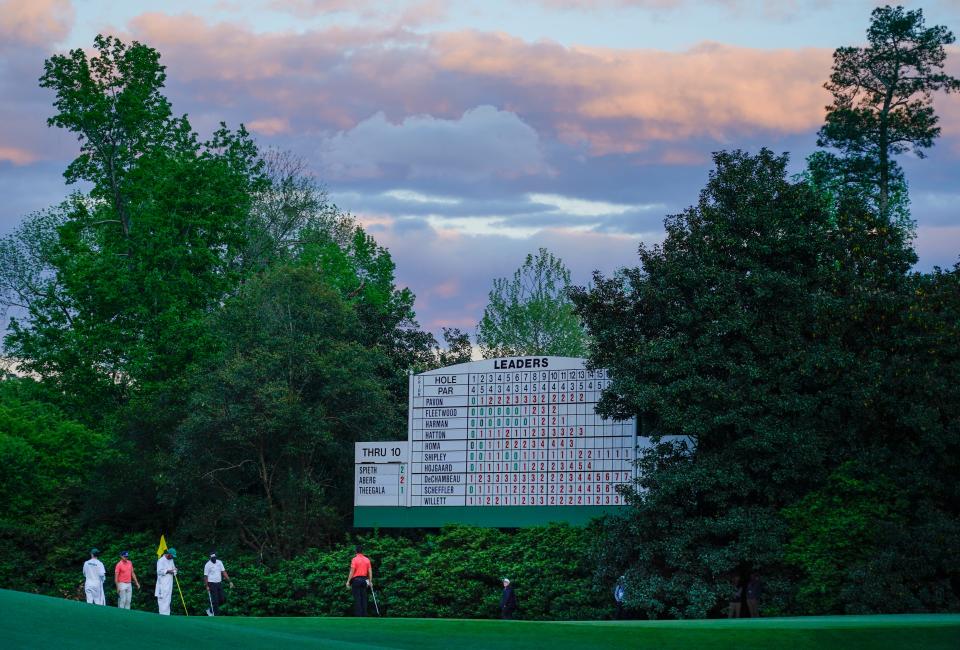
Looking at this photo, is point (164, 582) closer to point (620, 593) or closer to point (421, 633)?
point (620, 593)

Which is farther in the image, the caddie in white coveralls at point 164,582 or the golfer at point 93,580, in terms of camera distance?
the caddie in white coveralls at point 164,582

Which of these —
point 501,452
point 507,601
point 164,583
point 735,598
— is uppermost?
point 501,452

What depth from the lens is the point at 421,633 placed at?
771 inches

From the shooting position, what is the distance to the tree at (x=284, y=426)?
3903cm

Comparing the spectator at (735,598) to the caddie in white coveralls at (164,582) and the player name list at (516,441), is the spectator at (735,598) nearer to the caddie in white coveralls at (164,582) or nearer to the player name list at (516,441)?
the player name list at (516,441)

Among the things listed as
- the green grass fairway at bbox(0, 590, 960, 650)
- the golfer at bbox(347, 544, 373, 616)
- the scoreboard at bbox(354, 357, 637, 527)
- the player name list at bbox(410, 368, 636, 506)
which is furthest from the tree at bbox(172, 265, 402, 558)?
the green grass fairway at bbox(0, 590, 960, 650)

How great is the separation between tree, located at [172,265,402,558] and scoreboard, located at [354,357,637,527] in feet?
10.6

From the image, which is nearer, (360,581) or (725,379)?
(360,581)

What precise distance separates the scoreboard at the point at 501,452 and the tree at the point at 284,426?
10.6ft

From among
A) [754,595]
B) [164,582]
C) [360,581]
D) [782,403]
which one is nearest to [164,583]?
[164,582]

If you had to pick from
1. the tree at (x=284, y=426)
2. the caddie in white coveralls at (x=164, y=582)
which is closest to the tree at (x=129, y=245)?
the tree at (x=284, y=426)

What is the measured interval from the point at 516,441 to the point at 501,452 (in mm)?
545

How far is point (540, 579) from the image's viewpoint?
34000 millimetres

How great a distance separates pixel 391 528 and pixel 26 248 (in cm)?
3374
